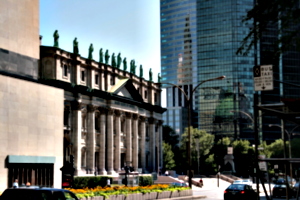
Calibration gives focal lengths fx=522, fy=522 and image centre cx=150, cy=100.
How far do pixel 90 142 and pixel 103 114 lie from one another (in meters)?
6.27

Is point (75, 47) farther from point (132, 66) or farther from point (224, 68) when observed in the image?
point (224, 68)

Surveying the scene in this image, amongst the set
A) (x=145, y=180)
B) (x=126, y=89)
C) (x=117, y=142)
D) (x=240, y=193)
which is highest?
(x=126, y=89)

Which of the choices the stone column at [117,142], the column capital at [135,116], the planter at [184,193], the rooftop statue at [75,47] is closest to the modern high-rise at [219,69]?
the column capital at [135,116]

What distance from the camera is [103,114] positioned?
3406 inches

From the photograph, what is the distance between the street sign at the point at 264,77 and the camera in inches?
484

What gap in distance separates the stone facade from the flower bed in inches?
1495

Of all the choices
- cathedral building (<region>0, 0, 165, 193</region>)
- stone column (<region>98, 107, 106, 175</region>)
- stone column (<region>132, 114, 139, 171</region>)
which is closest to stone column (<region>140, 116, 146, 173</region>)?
cathedral building (<region>0, 0, 165, 193</region>)

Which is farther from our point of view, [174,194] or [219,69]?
[219,69]

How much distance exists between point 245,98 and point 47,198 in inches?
6111

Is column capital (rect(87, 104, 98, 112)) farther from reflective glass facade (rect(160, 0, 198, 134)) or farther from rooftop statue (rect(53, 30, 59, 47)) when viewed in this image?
reflective glass facade (rect(160, 0, 198, 134))

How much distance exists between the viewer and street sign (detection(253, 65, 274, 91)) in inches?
484

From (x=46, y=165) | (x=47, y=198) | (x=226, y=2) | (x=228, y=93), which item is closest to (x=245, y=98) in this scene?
→ (x=228, y=93)

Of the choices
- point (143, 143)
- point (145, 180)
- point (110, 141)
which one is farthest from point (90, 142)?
point (143, 143)

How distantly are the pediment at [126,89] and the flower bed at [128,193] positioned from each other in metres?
50.3
